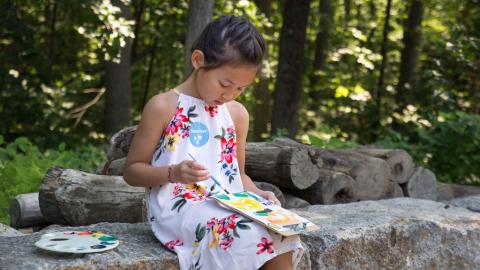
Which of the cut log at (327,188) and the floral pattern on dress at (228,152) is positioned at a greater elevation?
the floral pattern on dress at (228,152)

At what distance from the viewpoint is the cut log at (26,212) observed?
4.11 m

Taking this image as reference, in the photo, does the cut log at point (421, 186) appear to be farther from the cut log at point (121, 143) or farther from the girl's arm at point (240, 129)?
the girl's arm at point (240, 129)

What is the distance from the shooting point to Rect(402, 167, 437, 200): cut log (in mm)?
5238

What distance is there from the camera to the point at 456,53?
7816mm

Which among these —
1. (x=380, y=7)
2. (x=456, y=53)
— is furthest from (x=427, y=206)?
(x=380, y=7)

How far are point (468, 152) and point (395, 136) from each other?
3.08 ft

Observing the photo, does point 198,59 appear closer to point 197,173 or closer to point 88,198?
point 197,173

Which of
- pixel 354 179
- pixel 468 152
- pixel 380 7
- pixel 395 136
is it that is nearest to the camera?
pixel 354 179

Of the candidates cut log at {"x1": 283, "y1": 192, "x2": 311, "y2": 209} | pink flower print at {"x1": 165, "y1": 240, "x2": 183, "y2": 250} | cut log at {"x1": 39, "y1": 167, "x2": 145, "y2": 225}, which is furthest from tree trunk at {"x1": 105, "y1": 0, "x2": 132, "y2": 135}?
pink flower print at {"x1": 165, "y1": 240, "x2": 183, "y2": 250}

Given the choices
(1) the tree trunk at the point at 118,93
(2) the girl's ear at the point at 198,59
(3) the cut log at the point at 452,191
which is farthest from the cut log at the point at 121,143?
(1) the tree trunk at the point at 118,93

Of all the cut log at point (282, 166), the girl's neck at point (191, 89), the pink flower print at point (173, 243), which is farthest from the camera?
the cut log at point (282, 166)

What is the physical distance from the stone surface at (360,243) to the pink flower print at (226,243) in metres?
0.26

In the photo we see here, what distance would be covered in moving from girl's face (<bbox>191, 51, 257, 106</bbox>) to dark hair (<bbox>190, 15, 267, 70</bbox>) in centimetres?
2

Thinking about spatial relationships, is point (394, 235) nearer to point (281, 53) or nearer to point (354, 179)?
point (354, 179)
